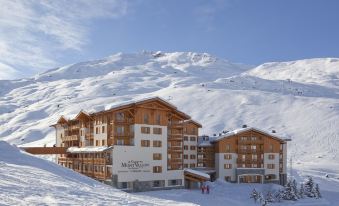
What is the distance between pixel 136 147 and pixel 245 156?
2462cm

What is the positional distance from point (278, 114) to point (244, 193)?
93.7m

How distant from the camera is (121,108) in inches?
2325

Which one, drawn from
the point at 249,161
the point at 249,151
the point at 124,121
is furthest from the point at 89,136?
the point at 249,161

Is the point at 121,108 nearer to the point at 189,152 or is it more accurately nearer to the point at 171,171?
the point at 171,171

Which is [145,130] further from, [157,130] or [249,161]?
[249,161]

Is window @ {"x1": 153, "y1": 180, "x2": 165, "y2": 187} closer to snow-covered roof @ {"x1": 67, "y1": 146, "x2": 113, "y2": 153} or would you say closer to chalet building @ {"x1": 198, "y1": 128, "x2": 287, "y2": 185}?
snow-covered roof @ {"x1": 67, "y1": 146, "x2": 113, "y2": 153}

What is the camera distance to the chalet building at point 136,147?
5762cm

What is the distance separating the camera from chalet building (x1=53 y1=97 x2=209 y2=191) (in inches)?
2269

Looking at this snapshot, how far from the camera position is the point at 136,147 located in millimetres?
58875

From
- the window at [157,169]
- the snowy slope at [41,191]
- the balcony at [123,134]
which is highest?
the balcony at [123,134]

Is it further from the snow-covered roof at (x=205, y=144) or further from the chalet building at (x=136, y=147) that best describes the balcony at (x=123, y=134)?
the snow-covered roof at (x=205, y=144)

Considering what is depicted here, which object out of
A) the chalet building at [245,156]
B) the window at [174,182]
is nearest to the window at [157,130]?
the window at [174,182]

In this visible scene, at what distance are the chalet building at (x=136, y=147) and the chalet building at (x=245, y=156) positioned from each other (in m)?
10.6

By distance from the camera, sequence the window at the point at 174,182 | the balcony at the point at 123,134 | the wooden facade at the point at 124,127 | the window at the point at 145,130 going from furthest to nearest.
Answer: the window at the point at 174,182
the window at the point at 145,130
the wooden facade at the point at 124,127
the balcony at the point at 123,134
